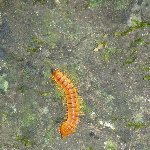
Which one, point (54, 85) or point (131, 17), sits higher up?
point (131, 17)

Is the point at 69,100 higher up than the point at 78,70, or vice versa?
the point at 78,70

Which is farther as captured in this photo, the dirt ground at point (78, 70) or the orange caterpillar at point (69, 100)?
the dirt ground at point (78, 70)

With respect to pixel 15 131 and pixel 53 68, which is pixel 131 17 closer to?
pixel 53 68

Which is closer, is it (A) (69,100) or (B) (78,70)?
(A) (69,100)

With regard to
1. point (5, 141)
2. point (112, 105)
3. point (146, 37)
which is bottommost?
point (5, 141)

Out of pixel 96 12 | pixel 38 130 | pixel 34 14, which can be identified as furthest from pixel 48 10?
pixel 38 130
